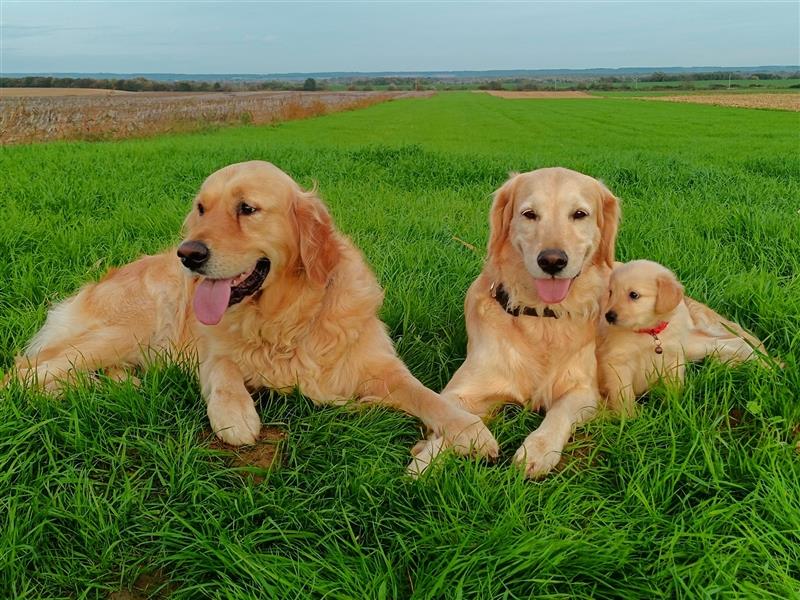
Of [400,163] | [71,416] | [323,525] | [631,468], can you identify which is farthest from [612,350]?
[400,163]

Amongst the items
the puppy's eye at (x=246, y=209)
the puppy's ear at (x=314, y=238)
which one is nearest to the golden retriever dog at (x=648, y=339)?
the puppy's ear at (x=314, y=238)

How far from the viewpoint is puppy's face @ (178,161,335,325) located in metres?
2.46

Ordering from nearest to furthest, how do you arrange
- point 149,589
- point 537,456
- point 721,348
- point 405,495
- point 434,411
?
point 149,589 → point 405,495 → point 537,456 → point 434,411 → point 721,348

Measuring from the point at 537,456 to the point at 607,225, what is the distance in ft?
4.35

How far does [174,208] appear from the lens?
6.19m

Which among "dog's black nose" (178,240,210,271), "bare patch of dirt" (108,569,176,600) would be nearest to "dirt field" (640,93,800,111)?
"dog's black nose" (178,240,210,271)

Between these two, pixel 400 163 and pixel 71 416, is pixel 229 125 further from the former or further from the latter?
pixel 71 416

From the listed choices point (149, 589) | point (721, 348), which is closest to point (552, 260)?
point (721, 348)

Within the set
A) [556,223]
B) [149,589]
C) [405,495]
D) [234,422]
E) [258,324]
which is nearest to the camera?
[149,589]

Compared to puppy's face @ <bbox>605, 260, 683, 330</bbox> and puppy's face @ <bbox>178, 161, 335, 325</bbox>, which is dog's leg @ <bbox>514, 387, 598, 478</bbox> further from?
puppy's face @ <bbox>178, 161, 335, 325</bbox>

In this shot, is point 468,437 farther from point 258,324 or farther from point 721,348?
point 721,348

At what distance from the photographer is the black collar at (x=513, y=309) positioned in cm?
284

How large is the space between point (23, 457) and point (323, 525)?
1.20 meters

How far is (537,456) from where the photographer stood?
2.24 metres
